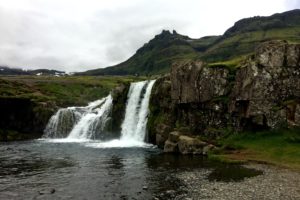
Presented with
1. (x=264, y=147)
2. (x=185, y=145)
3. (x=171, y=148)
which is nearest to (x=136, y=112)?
(x=171, y=148)

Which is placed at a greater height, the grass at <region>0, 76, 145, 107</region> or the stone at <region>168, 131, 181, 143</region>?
the grass at <region>0, 76, 145, 107</region>

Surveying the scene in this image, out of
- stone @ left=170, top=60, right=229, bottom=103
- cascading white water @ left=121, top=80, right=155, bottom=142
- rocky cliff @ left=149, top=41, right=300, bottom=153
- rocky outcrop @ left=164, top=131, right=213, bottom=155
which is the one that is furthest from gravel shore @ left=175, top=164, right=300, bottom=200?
cascading white water @ left=121, top=80, right=155, bottom=142

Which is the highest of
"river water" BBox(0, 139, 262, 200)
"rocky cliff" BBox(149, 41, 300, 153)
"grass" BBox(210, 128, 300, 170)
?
"rocky cliff" BBox(149, 41, 300, 153)

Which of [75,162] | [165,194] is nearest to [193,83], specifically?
[75,162]

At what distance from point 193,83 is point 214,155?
2157 cm

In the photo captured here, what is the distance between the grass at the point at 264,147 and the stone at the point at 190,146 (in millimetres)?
4101

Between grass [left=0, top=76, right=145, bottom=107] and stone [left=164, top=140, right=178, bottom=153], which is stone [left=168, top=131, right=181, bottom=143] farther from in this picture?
grass [left=0, top=76, right=145, bottom=107]

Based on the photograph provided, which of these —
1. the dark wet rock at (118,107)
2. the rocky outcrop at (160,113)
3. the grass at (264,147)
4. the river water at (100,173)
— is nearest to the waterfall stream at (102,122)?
the dark wet rock at (118,107)

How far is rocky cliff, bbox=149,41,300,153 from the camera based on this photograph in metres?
70.4

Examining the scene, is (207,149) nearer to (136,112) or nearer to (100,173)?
(100,173)

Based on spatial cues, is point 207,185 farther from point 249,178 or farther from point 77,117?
point 77,117

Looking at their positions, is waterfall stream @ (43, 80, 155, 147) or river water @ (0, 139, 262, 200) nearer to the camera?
river water @ (0, 139, 262, 200)

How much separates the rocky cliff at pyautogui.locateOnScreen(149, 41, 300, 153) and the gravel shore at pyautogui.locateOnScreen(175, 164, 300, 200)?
2073 centimetres

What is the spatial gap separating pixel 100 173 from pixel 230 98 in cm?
3493
